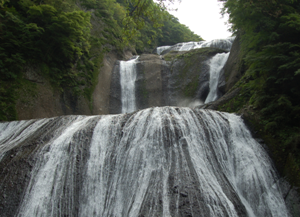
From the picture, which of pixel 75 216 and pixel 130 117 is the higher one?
pixel 130 117

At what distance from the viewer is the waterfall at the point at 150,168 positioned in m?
4.31

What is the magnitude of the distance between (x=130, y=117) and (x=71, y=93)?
721 centimetres

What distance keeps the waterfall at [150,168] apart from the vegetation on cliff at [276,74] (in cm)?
55

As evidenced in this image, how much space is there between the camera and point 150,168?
497cm

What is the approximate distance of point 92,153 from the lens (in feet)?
18.7

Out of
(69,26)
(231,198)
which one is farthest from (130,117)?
(69,26)

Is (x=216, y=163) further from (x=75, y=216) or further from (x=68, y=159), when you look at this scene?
(x=68, y=159)

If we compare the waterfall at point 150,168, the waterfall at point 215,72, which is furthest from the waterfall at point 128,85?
the waterfall at point 150,168

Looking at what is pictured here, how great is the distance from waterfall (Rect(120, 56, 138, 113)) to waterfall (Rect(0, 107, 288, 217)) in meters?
8.02

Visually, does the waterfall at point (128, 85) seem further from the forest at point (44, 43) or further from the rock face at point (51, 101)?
the forest at point (44, 43)

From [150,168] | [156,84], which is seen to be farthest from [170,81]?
[150,168]

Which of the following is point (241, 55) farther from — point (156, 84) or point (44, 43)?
point (44, 43)

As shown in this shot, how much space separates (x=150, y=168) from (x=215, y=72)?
439 inches

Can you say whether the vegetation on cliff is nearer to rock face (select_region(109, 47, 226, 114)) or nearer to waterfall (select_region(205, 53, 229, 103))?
waterfall (select_region(205, 53, 229, 103))
